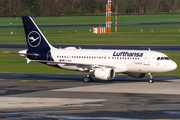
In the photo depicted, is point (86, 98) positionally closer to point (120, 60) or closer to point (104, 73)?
point (104, 73)

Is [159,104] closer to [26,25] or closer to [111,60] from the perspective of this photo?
[111,60]

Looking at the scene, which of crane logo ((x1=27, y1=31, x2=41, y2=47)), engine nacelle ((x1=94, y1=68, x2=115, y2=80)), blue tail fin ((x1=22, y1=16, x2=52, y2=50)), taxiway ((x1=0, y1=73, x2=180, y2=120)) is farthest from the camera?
crane logo ((x1=27, y1=31, x2=41, y2=47))

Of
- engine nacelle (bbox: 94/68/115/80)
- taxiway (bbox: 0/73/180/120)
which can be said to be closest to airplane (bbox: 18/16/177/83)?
engine nacelle (bbox: 94/68/115/80)

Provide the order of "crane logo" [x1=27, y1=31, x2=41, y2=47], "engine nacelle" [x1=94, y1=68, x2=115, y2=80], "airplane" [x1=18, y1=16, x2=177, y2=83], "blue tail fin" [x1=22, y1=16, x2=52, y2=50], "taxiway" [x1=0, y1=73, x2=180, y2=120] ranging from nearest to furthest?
"taxiway" [x1=0, y1=73, x2=180, y2=120] → "engine nacelle" [x1=94, y1=68, x2=115, y2=80] → "airplane" [x1=18, y1=16, x2=177, y2=83] → "blue tail fin" [x1=22, y1=16, x2=52, y2=50] → "crane logo" [x1=27, y1=31, x2=41, y2=47]

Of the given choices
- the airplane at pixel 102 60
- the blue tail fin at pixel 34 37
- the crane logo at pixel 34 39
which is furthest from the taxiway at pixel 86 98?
the crane logo at pixel 34 39

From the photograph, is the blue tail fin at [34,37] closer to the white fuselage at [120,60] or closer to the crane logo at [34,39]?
the crane logo at [34,39]

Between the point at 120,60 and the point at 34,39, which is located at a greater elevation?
the point at 34,39

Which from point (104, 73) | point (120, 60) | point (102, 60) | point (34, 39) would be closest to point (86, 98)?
point (104, 73)

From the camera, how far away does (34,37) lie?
2004 inches

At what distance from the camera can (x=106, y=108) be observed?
30.1 meters

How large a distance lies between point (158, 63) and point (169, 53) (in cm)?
3247

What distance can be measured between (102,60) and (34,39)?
35.1ft

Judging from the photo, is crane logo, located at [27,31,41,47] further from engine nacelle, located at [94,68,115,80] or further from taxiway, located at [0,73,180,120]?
engine nacelle, located at [94,68,115,80]

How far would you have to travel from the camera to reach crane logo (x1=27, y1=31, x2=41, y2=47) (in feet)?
166
